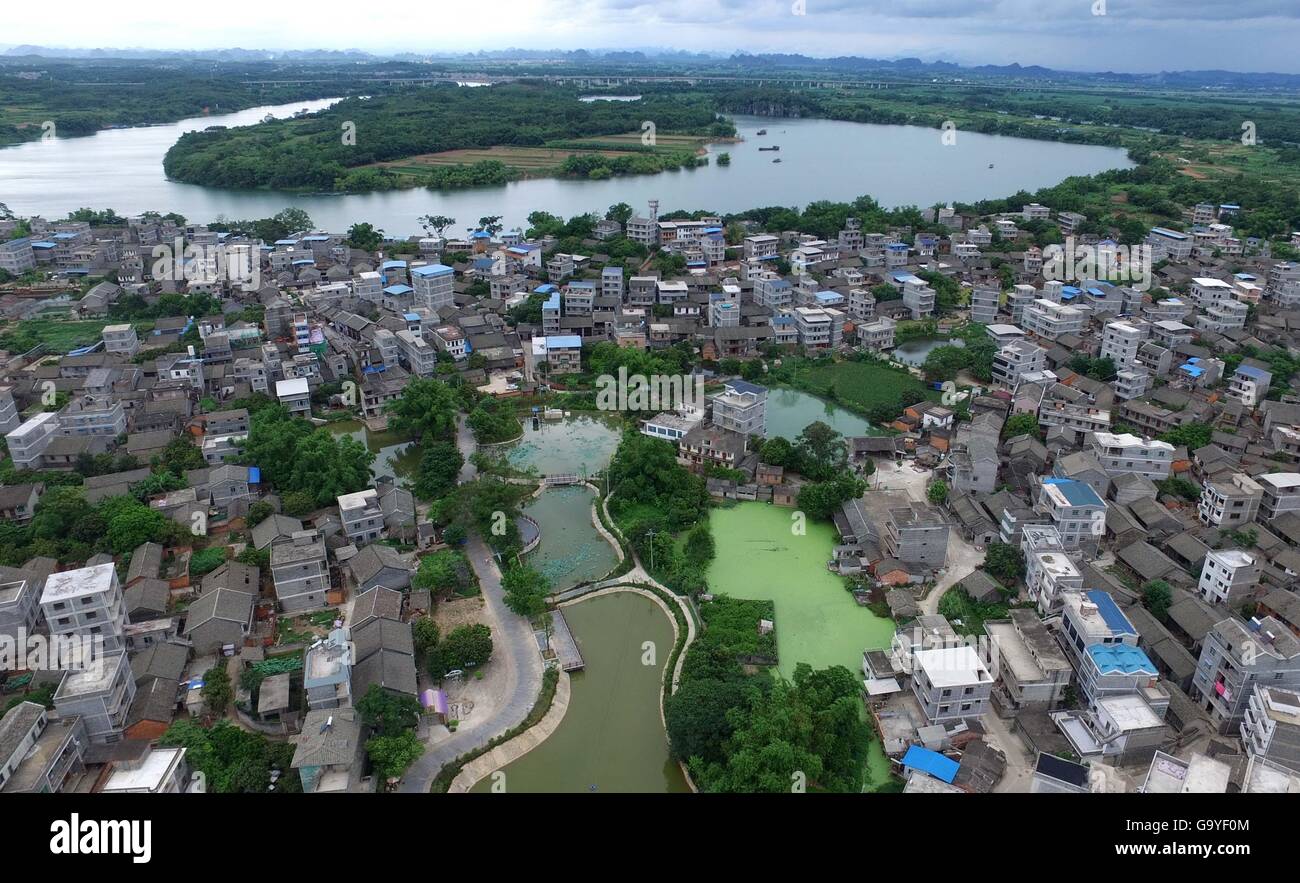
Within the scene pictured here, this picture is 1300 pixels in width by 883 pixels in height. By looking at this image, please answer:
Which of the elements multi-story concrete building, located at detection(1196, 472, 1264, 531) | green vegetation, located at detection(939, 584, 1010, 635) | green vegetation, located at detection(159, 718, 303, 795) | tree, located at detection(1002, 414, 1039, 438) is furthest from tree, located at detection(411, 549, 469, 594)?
multi-story concrete building, located at detection(1196, 472, 1264, 531)

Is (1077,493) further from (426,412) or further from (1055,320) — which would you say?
(426,412)

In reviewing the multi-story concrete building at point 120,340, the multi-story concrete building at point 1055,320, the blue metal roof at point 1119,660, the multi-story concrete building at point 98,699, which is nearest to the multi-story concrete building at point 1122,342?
the multi-story concrete building at point 1055,320

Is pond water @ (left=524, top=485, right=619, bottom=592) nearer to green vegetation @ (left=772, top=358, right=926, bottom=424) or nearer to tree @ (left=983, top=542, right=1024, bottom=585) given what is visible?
tree @ (left=983, top=542, right=1024, bottom=585)

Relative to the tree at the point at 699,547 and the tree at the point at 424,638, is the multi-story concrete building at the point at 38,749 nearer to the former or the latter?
the tree at the point at 424,638

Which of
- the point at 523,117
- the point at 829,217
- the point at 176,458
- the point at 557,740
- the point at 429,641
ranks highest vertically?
the point at 523,117

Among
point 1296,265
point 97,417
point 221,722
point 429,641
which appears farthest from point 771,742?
point 1296,265

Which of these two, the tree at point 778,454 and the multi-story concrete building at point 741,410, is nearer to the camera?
the tree at point 778,454
